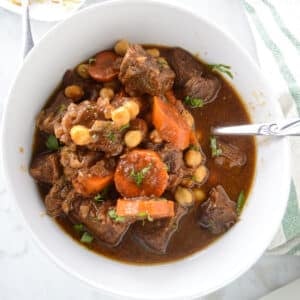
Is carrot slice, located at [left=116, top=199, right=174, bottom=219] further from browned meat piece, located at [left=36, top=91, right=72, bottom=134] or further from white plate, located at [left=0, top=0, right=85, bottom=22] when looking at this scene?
white plate, located at [left=0, top=0, right=85, bottom=22]

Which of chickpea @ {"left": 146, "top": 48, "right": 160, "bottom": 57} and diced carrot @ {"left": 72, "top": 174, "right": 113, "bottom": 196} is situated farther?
chickpea @ {"left": 146, "top": 48, "right": 160, "bottom": 57}

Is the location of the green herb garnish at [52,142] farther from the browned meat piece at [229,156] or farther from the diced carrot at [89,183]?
the browned meat piece at [229,156]

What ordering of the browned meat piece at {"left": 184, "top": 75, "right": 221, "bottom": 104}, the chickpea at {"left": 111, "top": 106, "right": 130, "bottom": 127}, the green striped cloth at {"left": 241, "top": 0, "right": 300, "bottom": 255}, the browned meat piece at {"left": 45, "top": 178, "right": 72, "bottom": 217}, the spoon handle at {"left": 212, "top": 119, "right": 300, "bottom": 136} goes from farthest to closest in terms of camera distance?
the green striped cloth at {"left": 241, "top": 0, "right": 300, "bottom": 255} < the browned meat piece at {"left": 184, "top": 75, "right": 221, "bottom": 104} < the browned meat piece at {"left": 45, "top": 178, "right": 72, "bottom": 217} < the spoon handle at {"left": 212, "top": 119, "right": 300, "bottom": 136} < the chickpea at {"left": 111, "top": 106, "right": 130, "bottom": 127}

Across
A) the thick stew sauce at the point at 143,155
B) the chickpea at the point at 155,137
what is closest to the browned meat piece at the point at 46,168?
the thick stew sauce at the point at 143,155

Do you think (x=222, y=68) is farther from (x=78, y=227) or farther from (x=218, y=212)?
(x=78, y=227)

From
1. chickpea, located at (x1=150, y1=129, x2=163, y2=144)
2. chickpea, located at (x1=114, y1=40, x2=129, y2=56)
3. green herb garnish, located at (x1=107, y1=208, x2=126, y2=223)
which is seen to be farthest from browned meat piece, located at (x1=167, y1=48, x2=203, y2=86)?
green herb garnish, located at (x1=107, y1=208, x2=126, y2=223)

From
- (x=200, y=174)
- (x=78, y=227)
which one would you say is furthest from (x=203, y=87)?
(x=78, y=227)

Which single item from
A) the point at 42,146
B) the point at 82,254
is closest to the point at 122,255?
the point at 82,254
